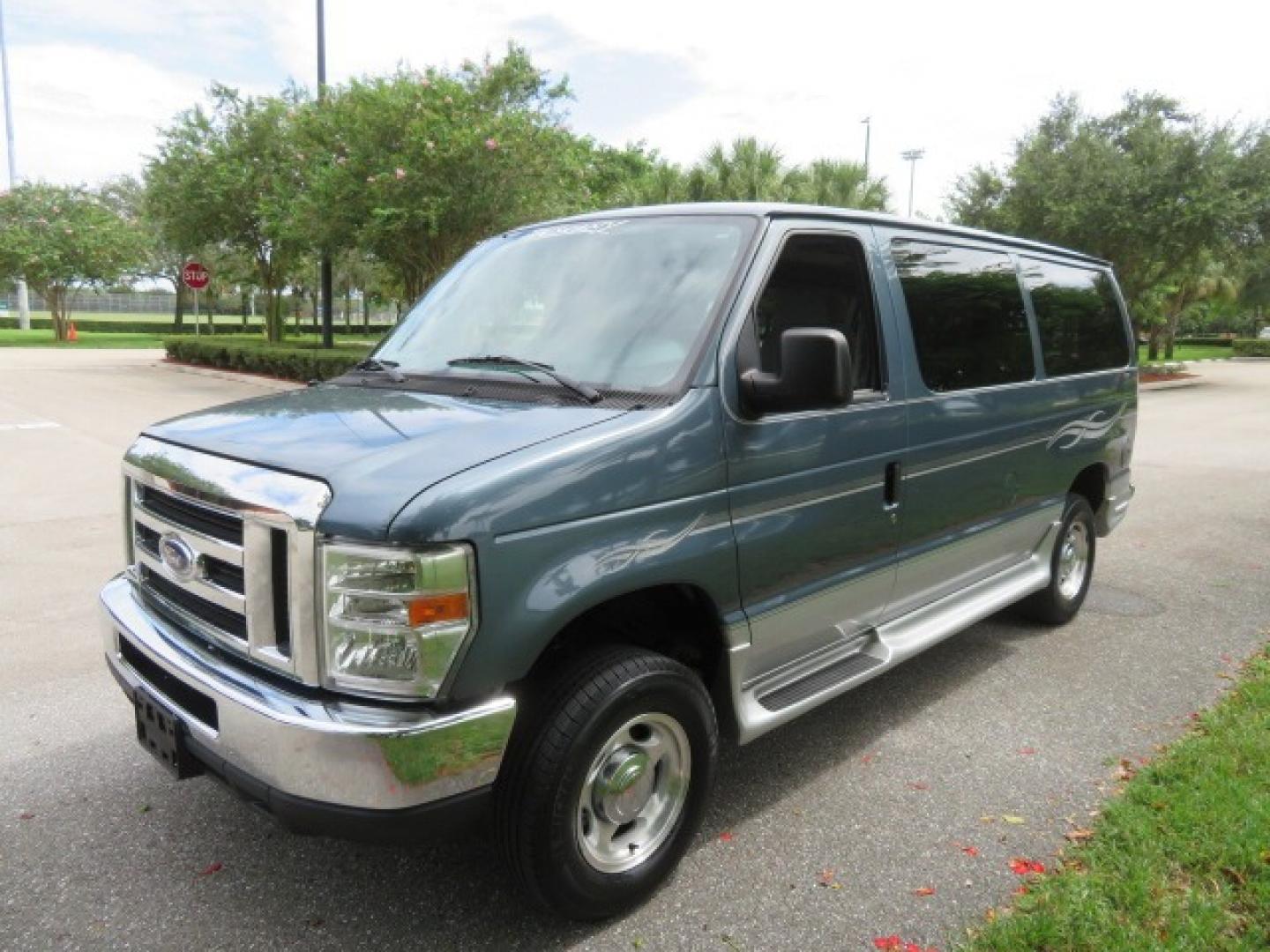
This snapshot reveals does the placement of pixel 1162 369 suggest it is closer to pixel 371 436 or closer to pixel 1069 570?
pixel 1069 570

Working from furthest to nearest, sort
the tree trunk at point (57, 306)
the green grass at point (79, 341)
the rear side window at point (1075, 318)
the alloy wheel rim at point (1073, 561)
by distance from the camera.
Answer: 1. the tree trunk at point (57, 306)
2. the green grass at point (79, 341)
3. the alloy wheel rim at point (1073, 561)
4. the rear side window at point (1075, 318)

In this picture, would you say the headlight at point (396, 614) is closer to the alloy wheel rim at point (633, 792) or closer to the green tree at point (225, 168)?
the alloy wheel rim at point (633, 792)

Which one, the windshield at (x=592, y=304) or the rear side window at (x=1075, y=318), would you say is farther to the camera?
the rear side window at (x=1075, y=318)

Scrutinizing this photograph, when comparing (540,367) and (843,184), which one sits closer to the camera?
(540,367)

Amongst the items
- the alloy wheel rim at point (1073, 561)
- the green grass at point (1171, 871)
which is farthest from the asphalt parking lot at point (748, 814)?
the alloy wheel rim at point (1073, 561)

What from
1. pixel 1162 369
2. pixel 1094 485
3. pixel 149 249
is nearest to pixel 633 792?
pixel 1094 485

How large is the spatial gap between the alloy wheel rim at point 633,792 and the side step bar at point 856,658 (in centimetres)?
30

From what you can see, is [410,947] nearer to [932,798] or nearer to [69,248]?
[932,798]

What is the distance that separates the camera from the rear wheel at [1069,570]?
5.18 meters

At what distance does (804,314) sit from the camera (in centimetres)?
339

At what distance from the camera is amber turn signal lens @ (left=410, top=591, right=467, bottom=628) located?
222cm

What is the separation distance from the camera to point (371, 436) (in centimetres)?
261

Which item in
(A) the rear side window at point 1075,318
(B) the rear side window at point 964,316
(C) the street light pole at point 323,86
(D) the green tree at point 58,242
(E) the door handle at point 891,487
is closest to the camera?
(E) the door handle at point 891,487

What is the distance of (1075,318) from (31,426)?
1407 centimetres
